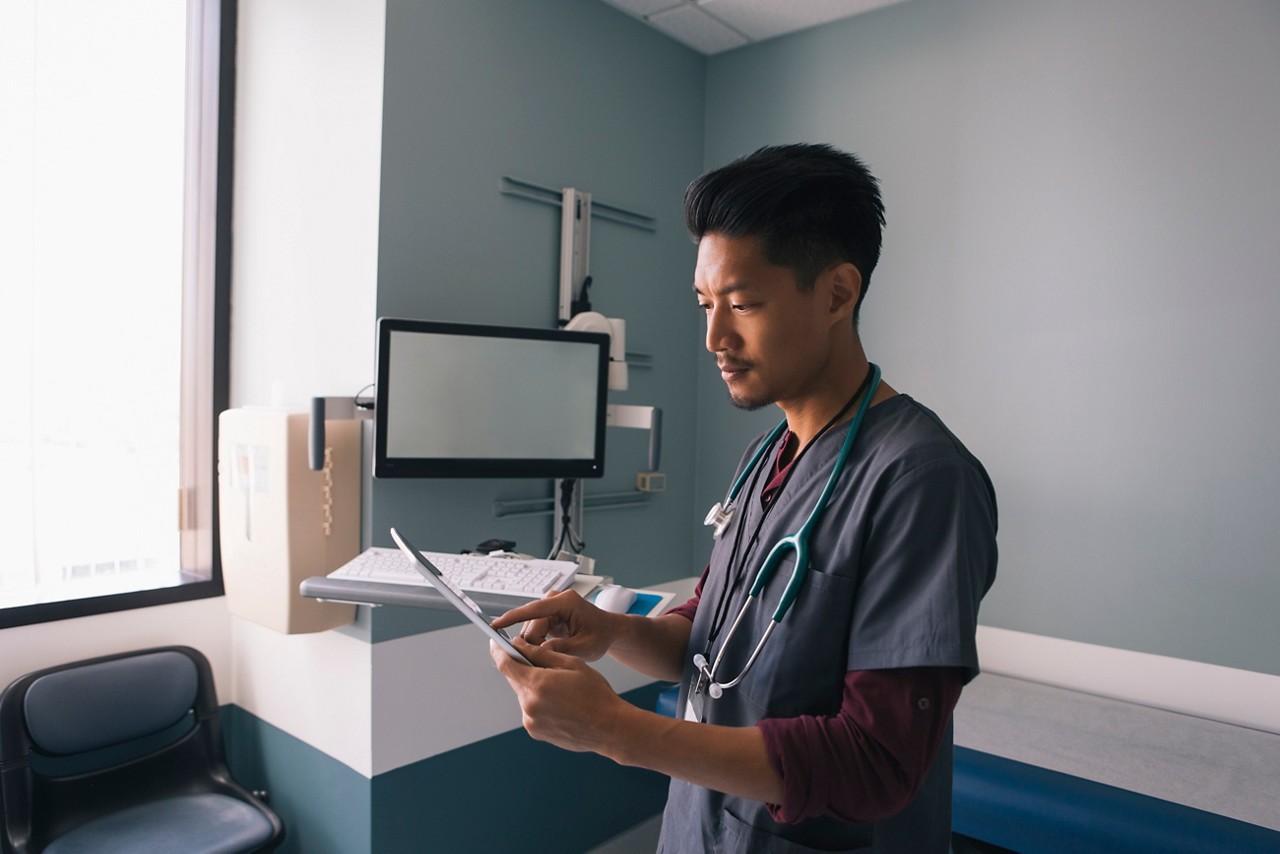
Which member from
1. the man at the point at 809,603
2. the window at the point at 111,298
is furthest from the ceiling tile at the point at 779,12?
the man at the point at 809,603

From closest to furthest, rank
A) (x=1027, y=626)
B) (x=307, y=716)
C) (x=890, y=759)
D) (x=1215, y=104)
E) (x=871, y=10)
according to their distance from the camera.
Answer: (x=890, y=759) < (x=1215, y=104) < (x=307, y=716) < (x=1027, y=626) < (x=871, y=10)

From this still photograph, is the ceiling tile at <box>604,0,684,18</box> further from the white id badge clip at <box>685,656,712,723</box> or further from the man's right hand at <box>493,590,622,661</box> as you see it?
the white id badge clip at <box>685,656,712,723</box>

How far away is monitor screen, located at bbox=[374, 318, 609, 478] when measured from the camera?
5.78 ft

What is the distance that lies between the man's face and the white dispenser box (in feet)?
3.89

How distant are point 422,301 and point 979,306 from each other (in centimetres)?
143

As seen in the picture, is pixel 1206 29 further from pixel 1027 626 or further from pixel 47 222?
pixel 47 222

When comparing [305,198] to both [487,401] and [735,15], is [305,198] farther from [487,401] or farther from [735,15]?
[735,15]

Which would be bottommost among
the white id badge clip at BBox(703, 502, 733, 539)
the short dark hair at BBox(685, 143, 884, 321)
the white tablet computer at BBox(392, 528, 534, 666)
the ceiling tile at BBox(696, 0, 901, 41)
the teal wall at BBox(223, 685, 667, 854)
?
the teal wall at BBox(223, 685, 667, 854)

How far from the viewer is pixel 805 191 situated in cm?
92

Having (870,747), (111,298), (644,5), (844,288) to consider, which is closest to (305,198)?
(111,298)

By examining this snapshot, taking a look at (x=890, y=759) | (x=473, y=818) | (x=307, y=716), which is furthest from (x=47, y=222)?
(x=890, y=759)

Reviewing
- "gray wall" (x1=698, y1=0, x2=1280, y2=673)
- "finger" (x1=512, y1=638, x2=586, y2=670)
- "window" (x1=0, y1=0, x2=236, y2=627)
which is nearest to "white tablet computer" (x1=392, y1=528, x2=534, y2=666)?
"finger" (x1=512, y1=638, x2=586, y2=670)

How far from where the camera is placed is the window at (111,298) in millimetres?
1913

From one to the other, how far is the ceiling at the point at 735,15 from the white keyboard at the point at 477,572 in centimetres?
170
